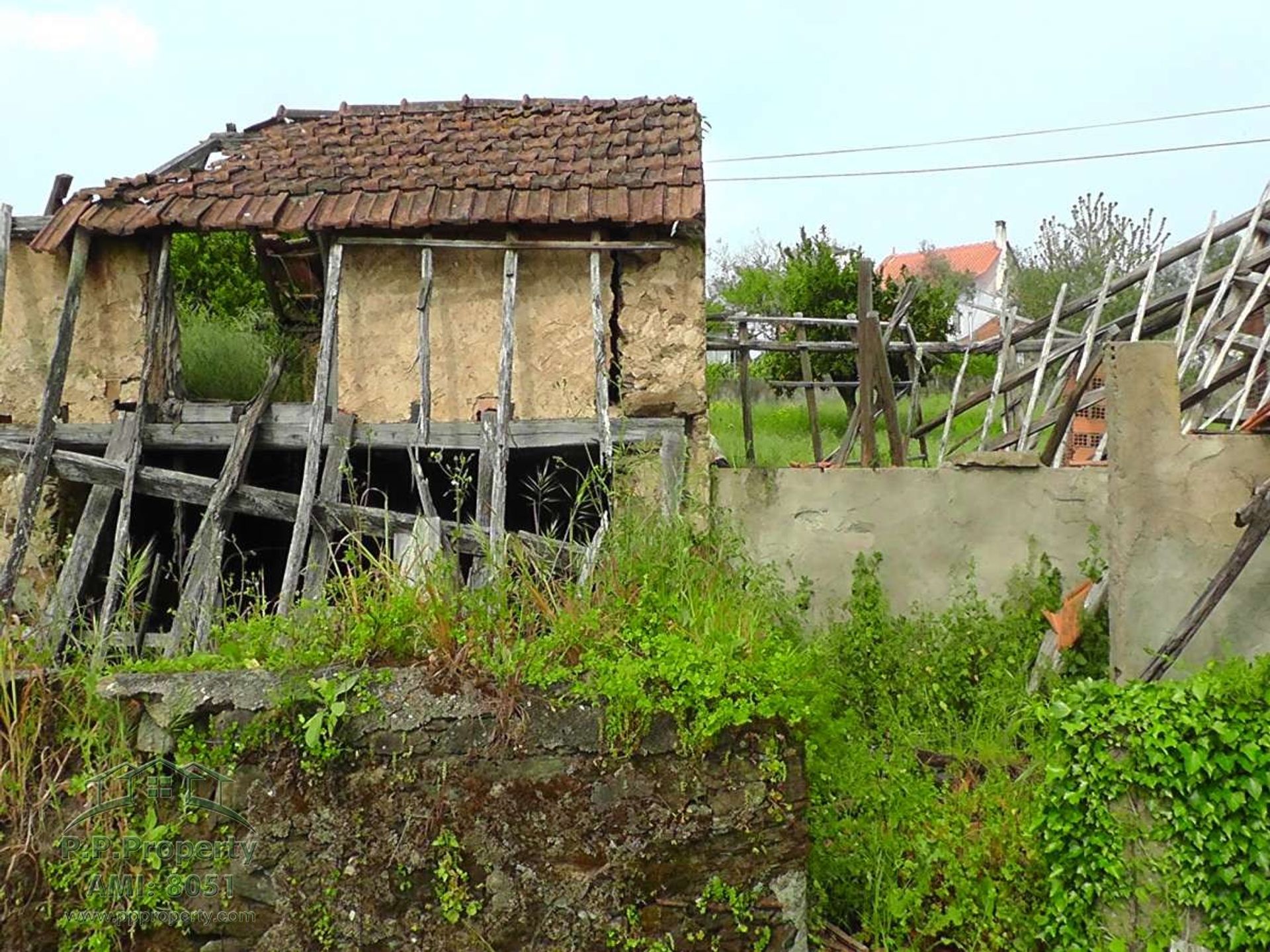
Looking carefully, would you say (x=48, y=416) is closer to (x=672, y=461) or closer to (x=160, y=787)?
(x=160, y=787)

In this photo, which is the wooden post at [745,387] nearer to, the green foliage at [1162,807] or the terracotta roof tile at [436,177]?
the terracotta roof tile at [436,177]

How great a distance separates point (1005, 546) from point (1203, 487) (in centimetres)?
155

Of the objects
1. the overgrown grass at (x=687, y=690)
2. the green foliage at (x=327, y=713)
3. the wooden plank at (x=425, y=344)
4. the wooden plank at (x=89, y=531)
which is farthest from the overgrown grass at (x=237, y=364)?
the green foliage at (x=327, y=713)

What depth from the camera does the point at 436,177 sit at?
23.3 ft

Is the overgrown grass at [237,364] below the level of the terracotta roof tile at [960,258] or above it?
below

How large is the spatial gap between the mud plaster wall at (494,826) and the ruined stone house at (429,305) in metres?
3.01

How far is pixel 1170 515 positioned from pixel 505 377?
14.0ft

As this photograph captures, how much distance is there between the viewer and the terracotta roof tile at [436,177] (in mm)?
6652

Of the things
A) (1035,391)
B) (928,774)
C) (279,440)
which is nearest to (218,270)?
(279,440)

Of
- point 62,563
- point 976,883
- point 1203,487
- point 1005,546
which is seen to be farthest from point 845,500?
point 62,563

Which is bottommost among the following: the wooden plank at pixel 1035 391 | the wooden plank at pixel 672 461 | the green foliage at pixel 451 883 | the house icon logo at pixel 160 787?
the green foliage at pixel 451 883

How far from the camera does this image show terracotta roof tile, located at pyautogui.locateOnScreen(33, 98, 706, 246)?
262 inches

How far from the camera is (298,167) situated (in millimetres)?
7387

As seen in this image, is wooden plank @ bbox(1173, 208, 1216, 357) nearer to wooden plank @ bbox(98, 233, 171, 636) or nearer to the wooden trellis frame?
the wooden trellis frame
